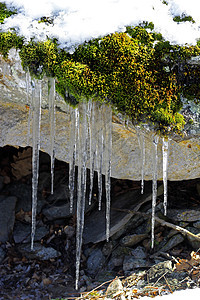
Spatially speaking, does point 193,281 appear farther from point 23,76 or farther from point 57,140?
point 23,76

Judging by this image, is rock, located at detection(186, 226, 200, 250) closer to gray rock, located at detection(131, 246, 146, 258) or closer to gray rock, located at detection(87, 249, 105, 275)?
gray rock, located at detection(131, 246, 146, 258)

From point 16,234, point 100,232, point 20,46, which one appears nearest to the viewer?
point 20,46

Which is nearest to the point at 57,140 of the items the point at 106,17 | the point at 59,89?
the point at 59,89

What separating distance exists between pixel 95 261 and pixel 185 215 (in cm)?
138

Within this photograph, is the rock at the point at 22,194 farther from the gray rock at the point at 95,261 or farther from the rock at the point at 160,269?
the rock at the point at 160,269

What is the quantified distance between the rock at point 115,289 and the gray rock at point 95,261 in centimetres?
57

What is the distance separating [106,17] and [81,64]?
18.5 inches

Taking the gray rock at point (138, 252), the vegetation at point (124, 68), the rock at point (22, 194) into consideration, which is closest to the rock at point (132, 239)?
the gray rock at point (138, 252)

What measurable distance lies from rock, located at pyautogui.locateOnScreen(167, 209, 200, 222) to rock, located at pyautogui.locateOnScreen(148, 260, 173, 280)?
73cm

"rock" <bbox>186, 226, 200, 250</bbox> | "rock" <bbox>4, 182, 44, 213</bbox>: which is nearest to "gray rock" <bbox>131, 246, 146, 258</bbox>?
"rock" <bbox>186, 226, 200, 250</bbox>

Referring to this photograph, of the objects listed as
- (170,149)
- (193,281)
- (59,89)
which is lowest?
(193,281)

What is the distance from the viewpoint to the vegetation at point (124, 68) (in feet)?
8.45

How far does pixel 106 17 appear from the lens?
8.78 feet

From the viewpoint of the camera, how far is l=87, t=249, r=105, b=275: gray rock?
425cm
